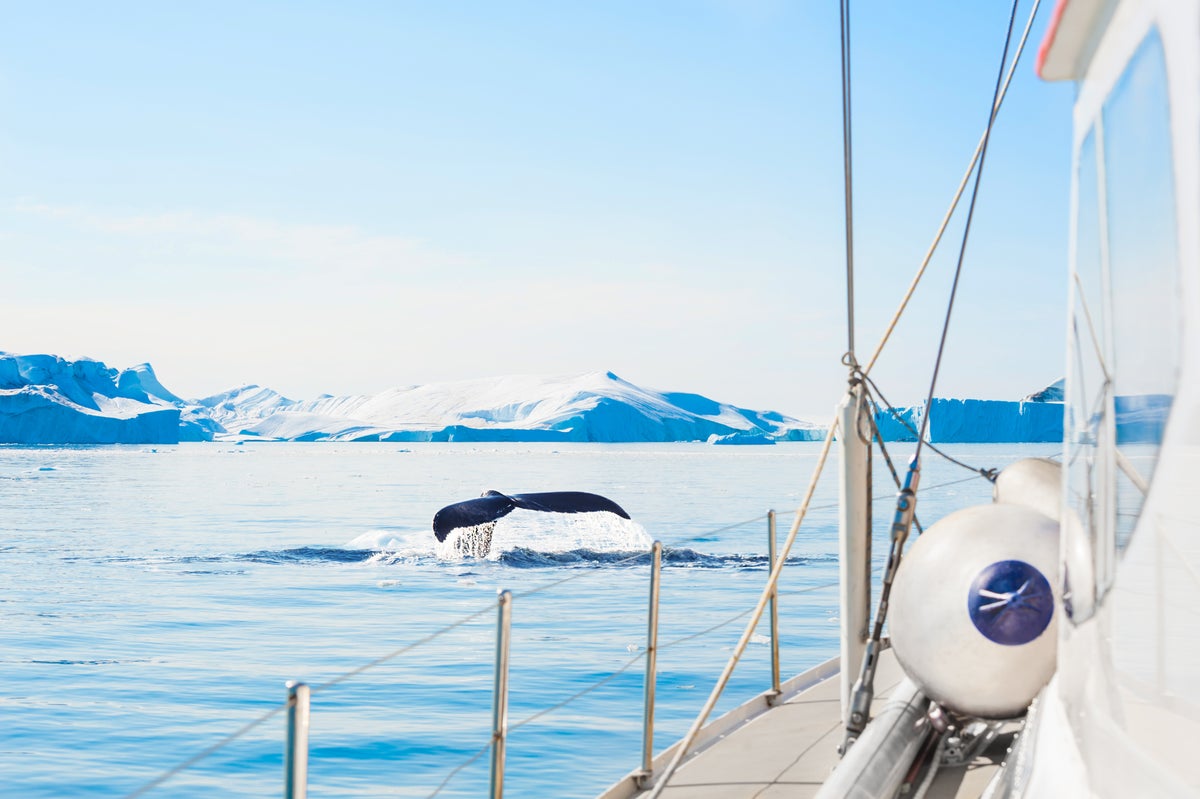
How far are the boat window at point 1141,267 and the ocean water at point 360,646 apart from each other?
1.72 m

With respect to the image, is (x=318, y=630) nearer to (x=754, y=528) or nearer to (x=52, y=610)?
Answer: (x=52, y=610)

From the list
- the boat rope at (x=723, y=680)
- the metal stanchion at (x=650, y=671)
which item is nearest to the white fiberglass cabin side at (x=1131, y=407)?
the boat rope at (x=723, y=680)

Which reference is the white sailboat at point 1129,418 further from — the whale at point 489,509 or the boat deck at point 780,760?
the whale at point 489,509

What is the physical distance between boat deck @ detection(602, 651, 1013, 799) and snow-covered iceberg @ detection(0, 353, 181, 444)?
91.9 meters

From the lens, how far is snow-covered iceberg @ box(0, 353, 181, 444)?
89.3 metres

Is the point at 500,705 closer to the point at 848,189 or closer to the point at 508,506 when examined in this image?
the point at 848,189

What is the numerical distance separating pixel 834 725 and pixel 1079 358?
3230mm

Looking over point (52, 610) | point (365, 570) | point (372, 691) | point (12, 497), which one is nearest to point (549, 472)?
point (12, 497)

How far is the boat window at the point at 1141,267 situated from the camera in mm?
1154

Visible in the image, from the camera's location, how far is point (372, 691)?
9477 millimetres

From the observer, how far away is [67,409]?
91.0 metres

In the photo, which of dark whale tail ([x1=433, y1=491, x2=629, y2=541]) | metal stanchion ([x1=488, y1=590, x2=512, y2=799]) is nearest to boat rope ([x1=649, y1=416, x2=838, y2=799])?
metal stanchion ([x1=488, y1=590, x2=512, y2=799])

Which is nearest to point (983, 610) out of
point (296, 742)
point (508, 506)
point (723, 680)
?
point (723, 680)

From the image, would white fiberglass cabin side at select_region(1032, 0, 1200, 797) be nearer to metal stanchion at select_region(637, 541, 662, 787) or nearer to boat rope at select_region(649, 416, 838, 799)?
boat rope at select_region(649, 416, 838, 799)
